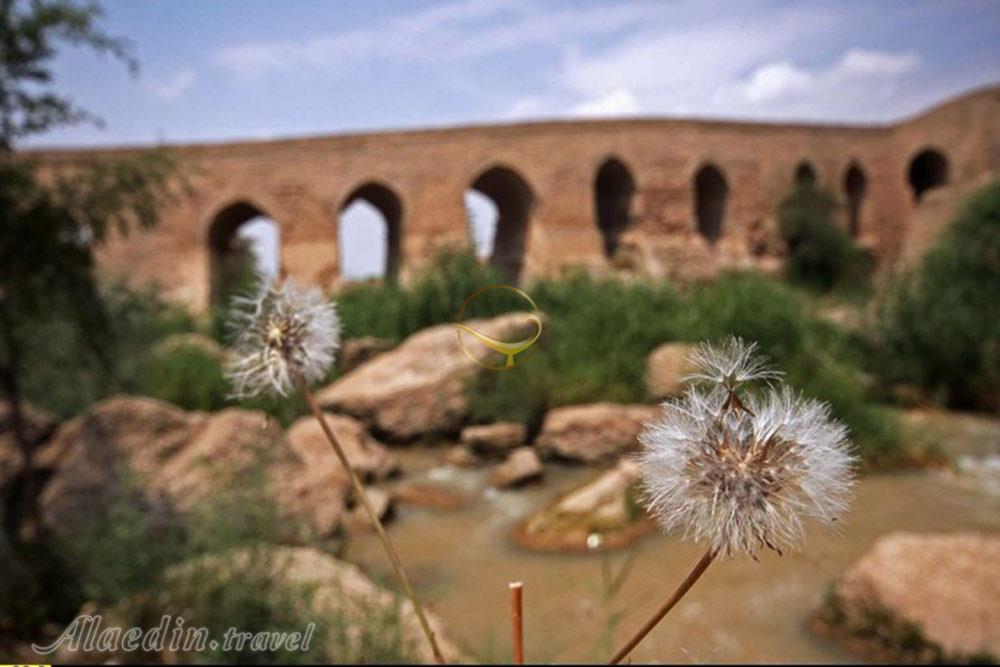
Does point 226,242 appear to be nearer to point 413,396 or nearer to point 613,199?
point 613,199

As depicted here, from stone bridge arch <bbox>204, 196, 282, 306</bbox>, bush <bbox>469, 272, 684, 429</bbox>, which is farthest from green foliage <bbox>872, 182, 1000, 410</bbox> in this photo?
stone bridge arch <bbox>204, 196, 282, 306</bbox>

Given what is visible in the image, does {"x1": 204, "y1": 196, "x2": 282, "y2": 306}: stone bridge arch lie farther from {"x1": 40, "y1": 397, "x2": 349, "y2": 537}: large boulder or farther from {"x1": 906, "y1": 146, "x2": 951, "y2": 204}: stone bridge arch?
{"x1": 906, "y1": 146, "x2": 951, "y2": 204}: stone bridge arch

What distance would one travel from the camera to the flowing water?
13.6 feet

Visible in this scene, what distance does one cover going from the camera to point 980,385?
38.3 ft

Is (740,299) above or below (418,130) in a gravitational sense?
below

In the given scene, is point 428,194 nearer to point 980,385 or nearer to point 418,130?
point 418,130

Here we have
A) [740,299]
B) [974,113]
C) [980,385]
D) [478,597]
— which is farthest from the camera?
[974,113]

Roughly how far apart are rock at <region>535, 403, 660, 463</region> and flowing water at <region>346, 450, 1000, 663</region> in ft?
1.57

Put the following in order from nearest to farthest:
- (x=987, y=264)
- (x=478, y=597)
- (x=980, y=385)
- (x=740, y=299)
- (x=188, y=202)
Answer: (x=478, y=597)
(x=740, y=299)
(x=980, y=385)
(x=987, y=264)
(x=188, y=202)

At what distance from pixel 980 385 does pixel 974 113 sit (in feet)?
49.3

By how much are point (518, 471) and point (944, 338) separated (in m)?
7.99

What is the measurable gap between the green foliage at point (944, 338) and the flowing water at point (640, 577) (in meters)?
4.06

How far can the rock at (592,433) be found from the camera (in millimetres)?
8789

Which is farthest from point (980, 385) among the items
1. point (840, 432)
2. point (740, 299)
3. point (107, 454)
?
point (840, 432)
